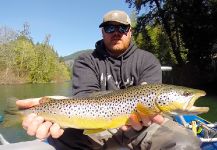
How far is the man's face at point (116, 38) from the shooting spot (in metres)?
4.48

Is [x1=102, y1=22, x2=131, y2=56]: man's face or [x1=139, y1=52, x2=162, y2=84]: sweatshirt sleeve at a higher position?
[x1=102, y1=22, x2=131, y2=56]: man's face

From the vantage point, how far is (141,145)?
13.6ft

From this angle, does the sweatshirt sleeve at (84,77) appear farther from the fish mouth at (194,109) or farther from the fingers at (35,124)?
the fish mouth at (194,109)

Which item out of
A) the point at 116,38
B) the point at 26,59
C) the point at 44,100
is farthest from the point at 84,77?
the point at 26,59

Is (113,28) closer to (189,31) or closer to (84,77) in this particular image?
(84,77)

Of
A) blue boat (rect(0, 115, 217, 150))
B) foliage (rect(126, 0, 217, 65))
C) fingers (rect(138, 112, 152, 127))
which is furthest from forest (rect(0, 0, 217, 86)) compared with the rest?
fingers (rect(138, 112, 152, 127))

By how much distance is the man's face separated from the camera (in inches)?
177

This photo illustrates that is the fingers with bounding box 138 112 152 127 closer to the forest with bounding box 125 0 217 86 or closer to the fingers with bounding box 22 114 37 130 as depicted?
the fingers with bounding box 22 114 37 130

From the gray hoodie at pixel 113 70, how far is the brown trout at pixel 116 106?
2.44 feet

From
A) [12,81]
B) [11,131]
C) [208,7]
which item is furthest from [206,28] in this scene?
[12,81]

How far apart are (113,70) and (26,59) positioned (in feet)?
222

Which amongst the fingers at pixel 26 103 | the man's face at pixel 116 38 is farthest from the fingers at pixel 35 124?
the man's face at pixel 116 38

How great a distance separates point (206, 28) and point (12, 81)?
42463 millimetres

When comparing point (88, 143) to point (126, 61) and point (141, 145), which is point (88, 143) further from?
point (126, 61)
